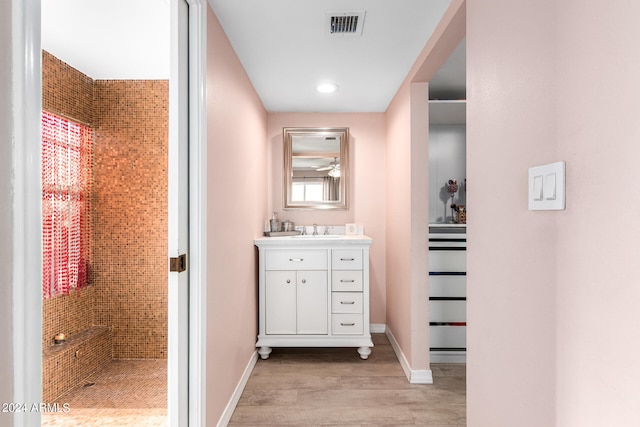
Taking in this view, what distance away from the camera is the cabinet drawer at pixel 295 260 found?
3.05 meters

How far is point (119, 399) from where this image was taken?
2.40 metres

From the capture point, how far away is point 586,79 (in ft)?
2.77

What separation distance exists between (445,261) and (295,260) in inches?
48.5

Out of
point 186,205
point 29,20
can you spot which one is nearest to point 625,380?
point 29,20

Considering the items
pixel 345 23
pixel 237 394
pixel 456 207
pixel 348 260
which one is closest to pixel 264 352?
pixel 237 394

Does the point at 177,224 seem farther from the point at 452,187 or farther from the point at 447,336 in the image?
the point at 452,187

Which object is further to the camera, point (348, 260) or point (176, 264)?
point (348, 260)

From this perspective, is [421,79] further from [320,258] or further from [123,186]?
[123,186]

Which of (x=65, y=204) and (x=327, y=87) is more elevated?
(x=327, y=87)

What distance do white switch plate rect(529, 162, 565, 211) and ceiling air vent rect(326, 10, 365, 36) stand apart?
1.34 meters

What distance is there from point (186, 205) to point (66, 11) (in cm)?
137

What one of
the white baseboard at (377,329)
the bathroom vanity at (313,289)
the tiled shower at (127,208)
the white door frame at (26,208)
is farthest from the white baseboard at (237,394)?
the white door frame at (26,208)

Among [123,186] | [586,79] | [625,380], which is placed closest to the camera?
[625,380]

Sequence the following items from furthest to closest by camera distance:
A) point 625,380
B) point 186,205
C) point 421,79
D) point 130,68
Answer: point 130,68
point 421,79
point 186,205
point 625,380
